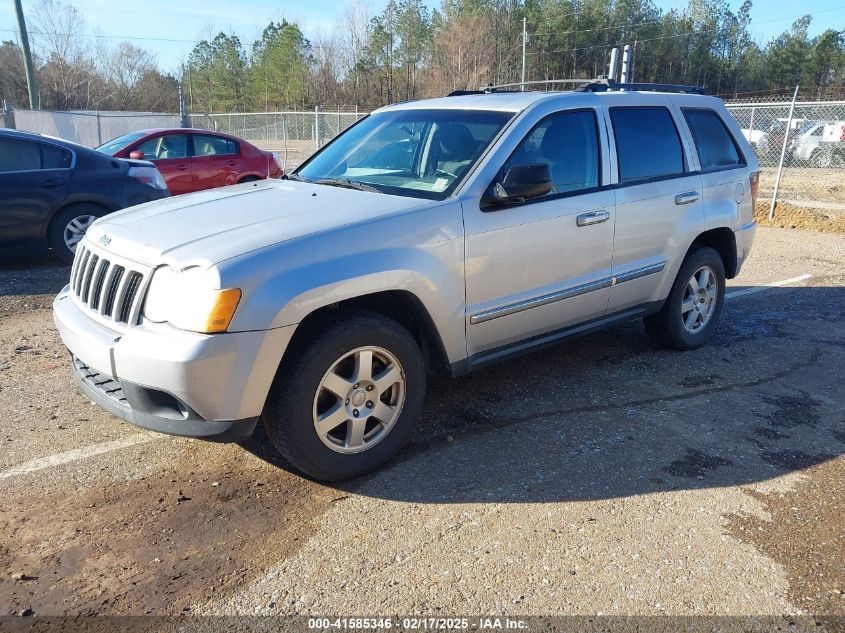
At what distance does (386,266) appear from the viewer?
326cm

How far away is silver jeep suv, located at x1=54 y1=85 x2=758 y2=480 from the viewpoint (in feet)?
9.56

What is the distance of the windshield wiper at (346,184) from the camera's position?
13.0 feet

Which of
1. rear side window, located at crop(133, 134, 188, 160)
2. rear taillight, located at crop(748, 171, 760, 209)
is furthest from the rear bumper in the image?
rear side window, located at crop(133, 134, 188, 160)

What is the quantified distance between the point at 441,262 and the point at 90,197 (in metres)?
5.98

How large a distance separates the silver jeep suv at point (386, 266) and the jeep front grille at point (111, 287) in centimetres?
1

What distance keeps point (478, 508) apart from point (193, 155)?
1001 cm

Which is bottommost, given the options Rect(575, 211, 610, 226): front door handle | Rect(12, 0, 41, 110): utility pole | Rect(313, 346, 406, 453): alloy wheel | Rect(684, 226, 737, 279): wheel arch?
Rect(313, 346, 406, 453): alloy wheel

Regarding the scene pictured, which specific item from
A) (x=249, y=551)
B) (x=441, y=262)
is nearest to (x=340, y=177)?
(x=441, y=262)

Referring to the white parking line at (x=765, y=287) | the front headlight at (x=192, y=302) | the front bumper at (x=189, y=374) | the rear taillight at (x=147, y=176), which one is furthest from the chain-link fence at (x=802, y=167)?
the front headlight at (x=192, y=302)

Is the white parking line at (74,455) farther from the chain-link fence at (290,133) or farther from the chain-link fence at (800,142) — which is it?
the chain-link fence at (800,142)

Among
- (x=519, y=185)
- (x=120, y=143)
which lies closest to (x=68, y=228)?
(x=120, y=143)

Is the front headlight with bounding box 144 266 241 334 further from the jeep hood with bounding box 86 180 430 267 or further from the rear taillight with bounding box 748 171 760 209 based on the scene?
the rear taillight with bounding box 748 171 760 209

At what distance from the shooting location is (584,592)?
2631 mm

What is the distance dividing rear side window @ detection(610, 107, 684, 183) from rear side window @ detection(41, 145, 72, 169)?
634 centimetres
